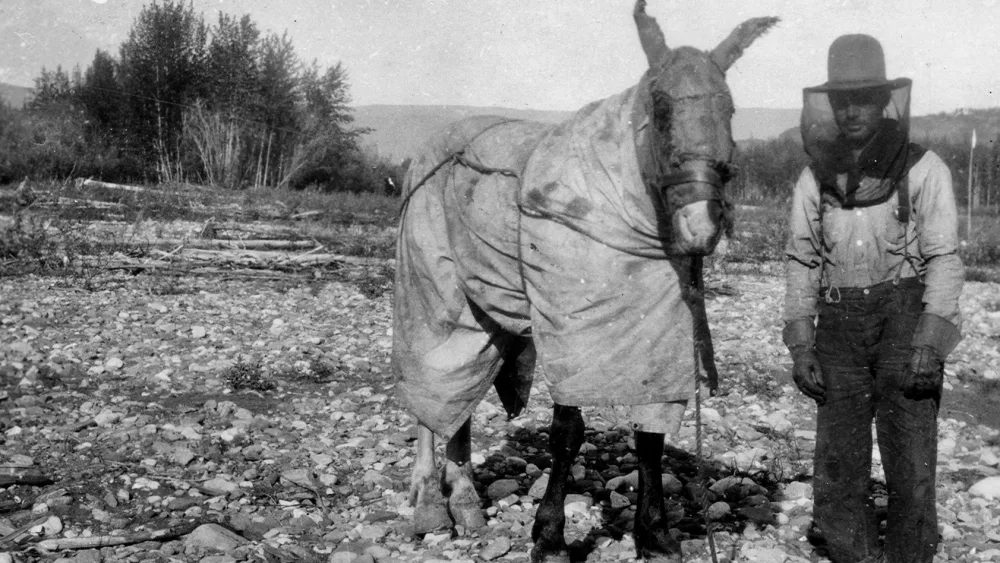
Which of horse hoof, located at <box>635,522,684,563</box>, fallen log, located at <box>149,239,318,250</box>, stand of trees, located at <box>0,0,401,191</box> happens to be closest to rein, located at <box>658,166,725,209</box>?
horse hoof, located at <box>635,522,684,563</box>

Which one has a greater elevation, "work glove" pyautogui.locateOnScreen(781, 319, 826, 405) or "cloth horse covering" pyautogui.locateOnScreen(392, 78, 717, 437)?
"cloth horse covering" pyautogui.locateOnScreen(392, 78, 717, 437)

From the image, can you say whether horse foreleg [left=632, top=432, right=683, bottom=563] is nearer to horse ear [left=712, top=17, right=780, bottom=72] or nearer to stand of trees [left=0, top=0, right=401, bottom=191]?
horse ear [left=712, top=17, right=780, bottom=72]

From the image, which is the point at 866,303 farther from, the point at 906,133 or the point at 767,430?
the point at 767,430

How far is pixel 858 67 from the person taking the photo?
3613mm

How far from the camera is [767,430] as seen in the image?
630 cm

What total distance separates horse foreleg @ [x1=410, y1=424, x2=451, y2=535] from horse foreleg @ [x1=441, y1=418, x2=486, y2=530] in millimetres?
57

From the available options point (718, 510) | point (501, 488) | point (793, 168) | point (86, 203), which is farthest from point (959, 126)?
point (501, 488)

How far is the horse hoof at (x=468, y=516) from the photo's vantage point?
4684 millimetres

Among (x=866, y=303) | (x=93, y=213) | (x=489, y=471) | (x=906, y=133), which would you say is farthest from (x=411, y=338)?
(x=93, y=213)

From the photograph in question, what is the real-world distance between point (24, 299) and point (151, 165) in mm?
22652

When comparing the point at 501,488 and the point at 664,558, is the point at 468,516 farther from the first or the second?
the point at 664,558

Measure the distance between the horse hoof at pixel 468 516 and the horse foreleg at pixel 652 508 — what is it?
3.58ft

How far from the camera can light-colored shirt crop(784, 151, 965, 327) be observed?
138 inches

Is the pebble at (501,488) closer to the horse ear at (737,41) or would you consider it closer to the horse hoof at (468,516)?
the horse hoof at (468,516)
